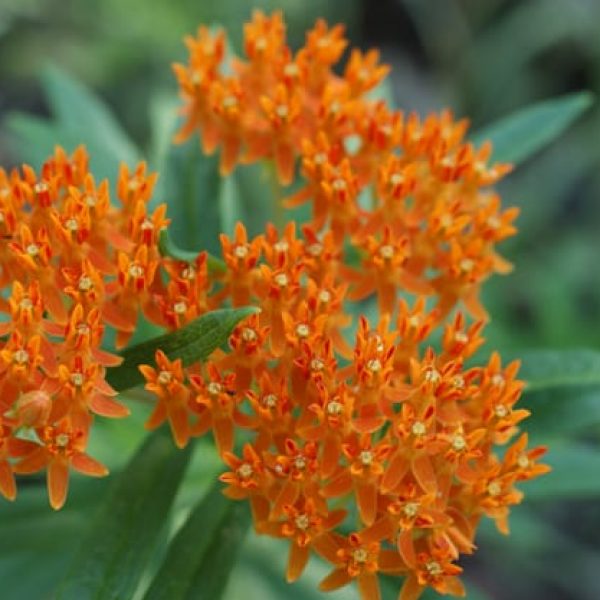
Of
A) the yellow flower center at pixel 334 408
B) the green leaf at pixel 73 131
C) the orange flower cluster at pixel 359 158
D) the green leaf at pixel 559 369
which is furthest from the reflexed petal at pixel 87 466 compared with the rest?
the green leaf at pixel 73 131

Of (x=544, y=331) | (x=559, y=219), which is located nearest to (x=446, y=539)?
(x=544, y=331)

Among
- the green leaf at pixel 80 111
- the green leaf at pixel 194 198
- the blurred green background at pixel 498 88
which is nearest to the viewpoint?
the green leaf at pixel 194 198

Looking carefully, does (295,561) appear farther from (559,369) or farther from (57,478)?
(559,369)

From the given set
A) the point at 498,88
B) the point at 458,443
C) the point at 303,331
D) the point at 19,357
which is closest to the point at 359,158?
the point at 303,331

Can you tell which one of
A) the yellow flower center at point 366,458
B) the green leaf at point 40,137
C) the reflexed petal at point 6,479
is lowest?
the reflexed petal at point 6,479

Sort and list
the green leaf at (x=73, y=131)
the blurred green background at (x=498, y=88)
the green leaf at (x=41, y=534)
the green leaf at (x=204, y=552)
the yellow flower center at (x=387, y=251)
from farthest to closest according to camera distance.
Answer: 1. the blurred green background at (x=498, y=88)
2. the green leaf at (x=73, y=131)
3. the green leaf at (x=41, y=534)
4. the yellow flower center at (x=387, y=251)
5. the green leaf at (x=204, y=552)

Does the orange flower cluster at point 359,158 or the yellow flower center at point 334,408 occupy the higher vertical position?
the orange flower cluster at point 359,158

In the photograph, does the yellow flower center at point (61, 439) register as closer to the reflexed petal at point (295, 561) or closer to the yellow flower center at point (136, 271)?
the yellow flower center at point (136, 271)
